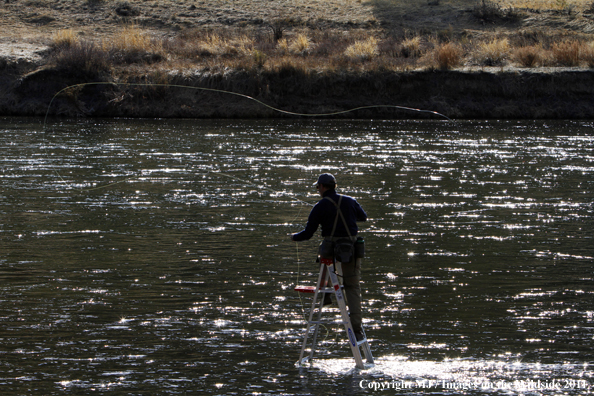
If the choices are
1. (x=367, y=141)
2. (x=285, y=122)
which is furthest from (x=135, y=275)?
(x=285, y=122)

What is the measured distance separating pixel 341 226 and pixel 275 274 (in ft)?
12.5

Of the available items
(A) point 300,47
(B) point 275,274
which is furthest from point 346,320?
(A) point 300,47

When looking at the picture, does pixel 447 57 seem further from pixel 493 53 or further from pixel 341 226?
pixel 341 226

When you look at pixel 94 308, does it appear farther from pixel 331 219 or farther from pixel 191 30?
pixel 191 30

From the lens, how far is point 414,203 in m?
16.8

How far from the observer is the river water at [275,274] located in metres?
Result: 7.19

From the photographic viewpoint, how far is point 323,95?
3669cm

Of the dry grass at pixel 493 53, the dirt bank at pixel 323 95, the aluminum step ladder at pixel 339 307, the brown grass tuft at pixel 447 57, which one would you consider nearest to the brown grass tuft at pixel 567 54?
the dirt bank at pixel 323 95

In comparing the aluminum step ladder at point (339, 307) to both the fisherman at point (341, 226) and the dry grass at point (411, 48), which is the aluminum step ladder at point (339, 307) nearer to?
the fisherman at point (341, 226)

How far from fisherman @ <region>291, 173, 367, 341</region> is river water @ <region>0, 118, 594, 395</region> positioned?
2.13ft

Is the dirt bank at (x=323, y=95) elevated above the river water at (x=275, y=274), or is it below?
above

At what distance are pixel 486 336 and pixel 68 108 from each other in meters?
32.0

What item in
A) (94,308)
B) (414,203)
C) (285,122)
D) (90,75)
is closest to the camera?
(94,308)

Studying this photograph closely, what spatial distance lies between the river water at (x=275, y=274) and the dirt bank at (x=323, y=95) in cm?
1255
